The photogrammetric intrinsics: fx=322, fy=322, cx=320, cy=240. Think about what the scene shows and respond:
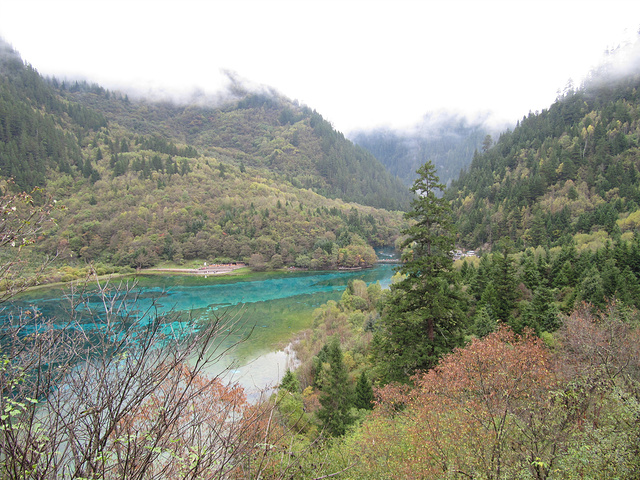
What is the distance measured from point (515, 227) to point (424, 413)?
52.6 meters

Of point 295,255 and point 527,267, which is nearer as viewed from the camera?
point 527,267

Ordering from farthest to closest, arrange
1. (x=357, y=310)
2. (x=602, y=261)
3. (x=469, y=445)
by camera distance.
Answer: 1. (x=357, y=310)
2. (x=602, y=261)
3. (x=469, y=445)

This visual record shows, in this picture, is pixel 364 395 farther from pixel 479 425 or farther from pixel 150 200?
pixel 150 200

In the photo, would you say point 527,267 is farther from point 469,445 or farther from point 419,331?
point 469,445

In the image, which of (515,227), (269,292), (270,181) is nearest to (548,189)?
(515,227)

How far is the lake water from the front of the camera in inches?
1023

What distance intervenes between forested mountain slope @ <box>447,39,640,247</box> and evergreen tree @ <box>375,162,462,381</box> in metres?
33.5

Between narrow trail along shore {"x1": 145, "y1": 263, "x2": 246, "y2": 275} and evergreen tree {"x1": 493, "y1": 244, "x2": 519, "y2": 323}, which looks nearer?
evergreen tree {"x1": 493, "y1": 244, "x2": 519, "y2": 323}

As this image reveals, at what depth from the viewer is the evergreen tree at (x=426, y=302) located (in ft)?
44.5

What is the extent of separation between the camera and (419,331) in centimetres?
1395

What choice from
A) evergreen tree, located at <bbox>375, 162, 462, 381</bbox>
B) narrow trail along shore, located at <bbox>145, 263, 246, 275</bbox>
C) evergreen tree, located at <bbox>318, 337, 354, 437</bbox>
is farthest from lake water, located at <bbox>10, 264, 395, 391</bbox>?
narrow trail along shore, located at <bbox>145, 263, 246, 275</bbox>

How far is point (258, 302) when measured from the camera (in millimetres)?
48281

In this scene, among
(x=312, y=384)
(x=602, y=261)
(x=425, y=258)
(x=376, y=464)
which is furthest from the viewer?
(x=602, y=261)

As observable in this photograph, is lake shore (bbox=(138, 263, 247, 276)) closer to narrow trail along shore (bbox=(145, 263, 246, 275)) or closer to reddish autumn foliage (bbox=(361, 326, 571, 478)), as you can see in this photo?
narrow trail along shore (bbox=(145, 263, 246, 275))
